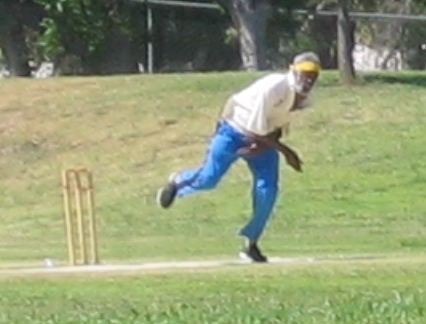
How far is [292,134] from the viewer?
32375 mm

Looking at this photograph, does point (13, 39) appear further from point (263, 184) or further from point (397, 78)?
point (263, 184)

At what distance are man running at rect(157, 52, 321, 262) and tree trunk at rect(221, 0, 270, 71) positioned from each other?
25.6 meters

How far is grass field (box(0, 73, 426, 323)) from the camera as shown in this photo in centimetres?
1207

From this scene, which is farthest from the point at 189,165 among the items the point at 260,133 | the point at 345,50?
the point at 260,133

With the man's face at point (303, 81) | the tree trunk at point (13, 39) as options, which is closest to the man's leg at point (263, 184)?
the man's face at point (303, 81)

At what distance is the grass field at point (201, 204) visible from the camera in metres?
12.1

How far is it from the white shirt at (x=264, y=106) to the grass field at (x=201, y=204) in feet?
3.97

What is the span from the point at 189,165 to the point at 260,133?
1584 cm

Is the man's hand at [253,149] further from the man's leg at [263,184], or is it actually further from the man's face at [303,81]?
the man's face at [303,81]

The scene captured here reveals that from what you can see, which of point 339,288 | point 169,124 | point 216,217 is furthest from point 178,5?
point 339,288

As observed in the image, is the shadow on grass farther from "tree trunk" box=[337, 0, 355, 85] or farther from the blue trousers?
the blue trousers

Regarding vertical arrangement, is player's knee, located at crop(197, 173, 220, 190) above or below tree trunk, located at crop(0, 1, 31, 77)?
above

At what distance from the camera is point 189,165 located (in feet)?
104

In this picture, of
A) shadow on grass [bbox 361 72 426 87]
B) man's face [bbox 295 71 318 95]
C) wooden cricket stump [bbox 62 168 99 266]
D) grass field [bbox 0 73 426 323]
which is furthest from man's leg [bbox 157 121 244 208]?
shadow on grass [bbox 361 72 426 87]
